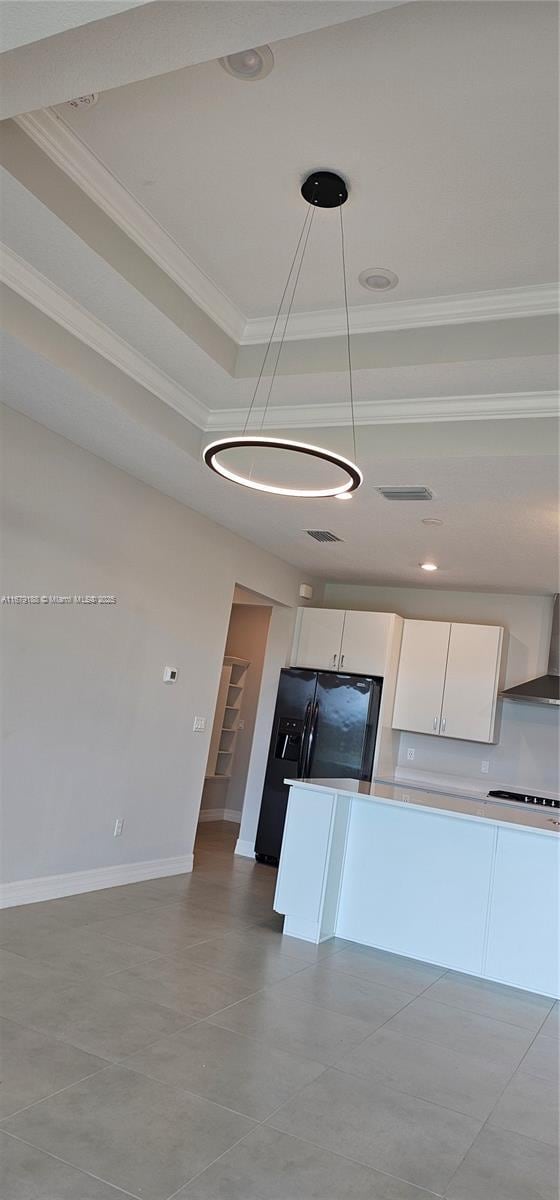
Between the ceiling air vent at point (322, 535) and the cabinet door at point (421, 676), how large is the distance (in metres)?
1.47

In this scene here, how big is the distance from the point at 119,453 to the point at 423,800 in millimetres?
2654

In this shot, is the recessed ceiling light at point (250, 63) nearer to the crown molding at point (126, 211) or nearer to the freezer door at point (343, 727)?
the crown molding at point (126, 211)

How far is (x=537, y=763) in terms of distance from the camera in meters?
6.51

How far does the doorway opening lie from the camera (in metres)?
8.59

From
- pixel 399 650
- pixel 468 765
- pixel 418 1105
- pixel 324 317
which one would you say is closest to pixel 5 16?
pixel 324 317

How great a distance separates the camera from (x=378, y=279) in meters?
3.35

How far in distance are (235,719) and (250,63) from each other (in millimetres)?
7123

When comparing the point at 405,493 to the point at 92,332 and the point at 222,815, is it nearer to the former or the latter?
the point at 92,332

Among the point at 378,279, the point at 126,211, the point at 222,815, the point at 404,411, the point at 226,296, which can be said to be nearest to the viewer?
the point at 126,211

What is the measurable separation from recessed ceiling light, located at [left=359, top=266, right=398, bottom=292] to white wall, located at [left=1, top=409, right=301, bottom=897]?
1900 mm

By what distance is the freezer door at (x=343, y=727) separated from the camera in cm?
651

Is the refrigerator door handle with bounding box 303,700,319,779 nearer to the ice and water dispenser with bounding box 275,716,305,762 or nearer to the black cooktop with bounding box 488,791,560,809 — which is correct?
the ice and water dispenser with bounding box 275,716,305,762

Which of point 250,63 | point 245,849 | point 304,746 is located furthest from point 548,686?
point 250,63

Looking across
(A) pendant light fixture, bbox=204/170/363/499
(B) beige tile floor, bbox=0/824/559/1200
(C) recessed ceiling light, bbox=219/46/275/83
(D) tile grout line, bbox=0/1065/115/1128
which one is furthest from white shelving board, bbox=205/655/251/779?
(C) recessed ceiling light, bbox=219/46/275/83
